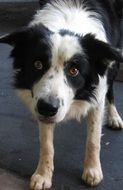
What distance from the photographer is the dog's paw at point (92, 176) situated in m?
3.74

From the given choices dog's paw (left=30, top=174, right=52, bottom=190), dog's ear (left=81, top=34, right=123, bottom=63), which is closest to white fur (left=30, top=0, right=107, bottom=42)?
dog's ear (left=81, top=34, right=123, bottom=63)

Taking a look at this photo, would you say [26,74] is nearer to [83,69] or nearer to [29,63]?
[29,63]

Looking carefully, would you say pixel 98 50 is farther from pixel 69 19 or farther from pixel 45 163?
pixel 45 163

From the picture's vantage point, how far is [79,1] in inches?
152

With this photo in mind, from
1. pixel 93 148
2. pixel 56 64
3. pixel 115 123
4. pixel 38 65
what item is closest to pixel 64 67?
pixel 56 64

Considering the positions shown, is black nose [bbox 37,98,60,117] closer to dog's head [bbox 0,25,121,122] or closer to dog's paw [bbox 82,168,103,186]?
dog's head [bbox 0,25,121,122]

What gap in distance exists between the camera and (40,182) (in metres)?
3.70

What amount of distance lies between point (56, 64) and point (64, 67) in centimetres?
6

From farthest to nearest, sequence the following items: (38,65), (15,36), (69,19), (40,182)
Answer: (40,182), (69,19), (15,36), (38,65)

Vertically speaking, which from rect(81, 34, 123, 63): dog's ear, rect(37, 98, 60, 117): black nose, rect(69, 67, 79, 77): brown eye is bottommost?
rect(37, 98, 60, 117): black nose

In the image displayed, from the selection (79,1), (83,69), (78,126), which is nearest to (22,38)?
(83,69)

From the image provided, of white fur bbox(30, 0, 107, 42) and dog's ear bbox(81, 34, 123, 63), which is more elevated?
white fur bbox(30, 0, 107, 42)

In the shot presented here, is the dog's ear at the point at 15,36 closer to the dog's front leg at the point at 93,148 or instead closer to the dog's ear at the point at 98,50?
the dog's ear at the point at 98,50

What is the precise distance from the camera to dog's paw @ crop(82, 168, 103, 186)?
3.74 meters
